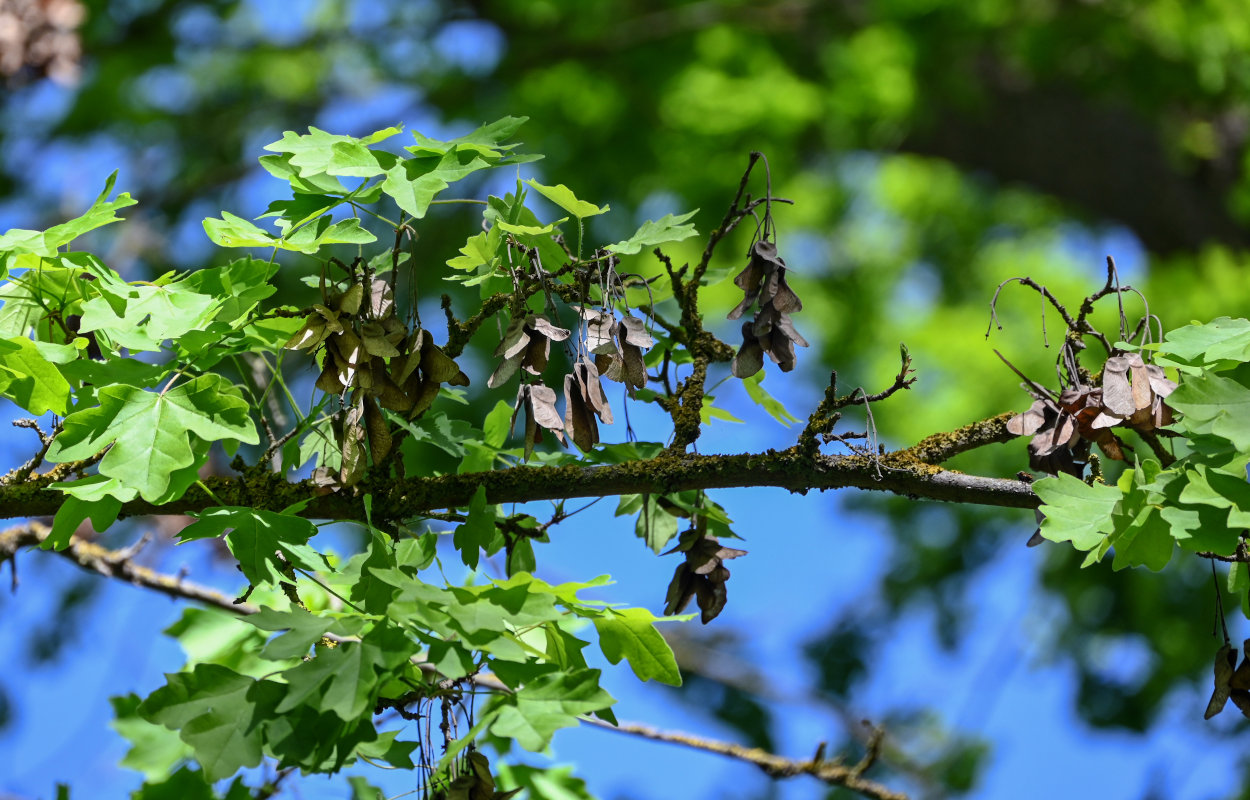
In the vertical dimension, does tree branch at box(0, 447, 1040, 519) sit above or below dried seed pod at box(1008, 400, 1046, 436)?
below

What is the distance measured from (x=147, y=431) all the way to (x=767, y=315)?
0.43 m

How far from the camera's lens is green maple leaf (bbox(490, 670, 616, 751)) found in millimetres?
623

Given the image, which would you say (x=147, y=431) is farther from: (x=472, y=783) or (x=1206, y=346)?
(x=1206, y=346)

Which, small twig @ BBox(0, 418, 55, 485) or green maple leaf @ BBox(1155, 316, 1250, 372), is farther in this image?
small twig @ BBox(0, 418, 55, 485)

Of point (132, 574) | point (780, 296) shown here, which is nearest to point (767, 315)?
point (780, 296)

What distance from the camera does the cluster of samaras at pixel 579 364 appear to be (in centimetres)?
73

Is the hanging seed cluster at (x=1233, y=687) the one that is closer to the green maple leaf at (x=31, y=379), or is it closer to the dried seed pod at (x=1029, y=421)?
the dried seed pod at (x=1029, y=421)

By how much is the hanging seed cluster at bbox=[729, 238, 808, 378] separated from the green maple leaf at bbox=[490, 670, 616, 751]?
250 millimetres

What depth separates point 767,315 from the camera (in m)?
0.77

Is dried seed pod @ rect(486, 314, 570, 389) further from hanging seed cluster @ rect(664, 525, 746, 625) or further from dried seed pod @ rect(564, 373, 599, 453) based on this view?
hanging seed cluster @ rect(664, 525, 746, 625)

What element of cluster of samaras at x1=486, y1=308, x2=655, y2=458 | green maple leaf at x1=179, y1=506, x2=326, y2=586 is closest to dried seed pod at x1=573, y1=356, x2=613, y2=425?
cluster of samaras at x1=486, y1=308, x2=655, y2=458

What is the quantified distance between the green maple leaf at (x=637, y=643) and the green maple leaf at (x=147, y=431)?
0.89ft

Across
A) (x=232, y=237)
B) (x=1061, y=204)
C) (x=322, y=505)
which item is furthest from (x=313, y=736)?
(x=1061, y=204)

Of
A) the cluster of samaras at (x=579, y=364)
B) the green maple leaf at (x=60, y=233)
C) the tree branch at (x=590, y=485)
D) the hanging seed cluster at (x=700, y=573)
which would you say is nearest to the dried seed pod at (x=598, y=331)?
the cluster of samaras at (x=579, y=364)
